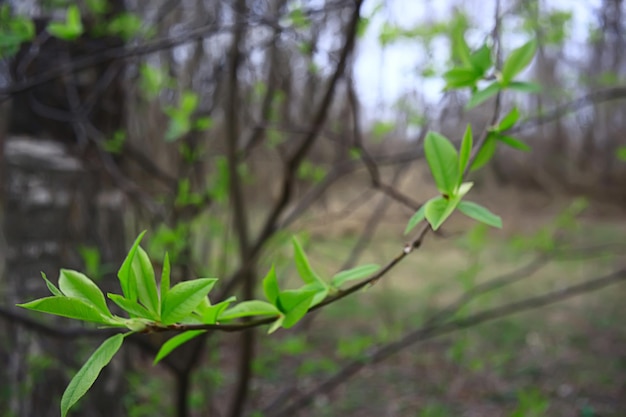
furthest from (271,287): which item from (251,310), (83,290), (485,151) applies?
(485,151)

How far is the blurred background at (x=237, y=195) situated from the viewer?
4.93 feet

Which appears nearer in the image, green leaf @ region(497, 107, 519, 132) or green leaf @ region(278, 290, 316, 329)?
green leaf @ region(278, 290, 316, 329)

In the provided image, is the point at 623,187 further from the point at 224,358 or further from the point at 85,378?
the point at 85,378

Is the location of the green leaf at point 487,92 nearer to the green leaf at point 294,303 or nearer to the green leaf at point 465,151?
the green leaf at point 465,151

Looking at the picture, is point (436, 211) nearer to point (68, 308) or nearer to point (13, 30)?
point (68, 308)

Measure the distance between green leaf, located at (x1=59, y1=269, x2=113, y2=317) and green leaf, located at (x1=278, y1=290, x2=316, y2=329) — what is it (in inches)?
5.5

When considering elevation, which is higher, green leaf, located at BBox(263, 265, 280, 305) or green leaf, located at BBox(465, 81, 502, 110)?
green leaf, located at BBox(465, 81, 502, 110)

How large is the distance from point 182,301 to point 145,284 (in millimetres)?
49

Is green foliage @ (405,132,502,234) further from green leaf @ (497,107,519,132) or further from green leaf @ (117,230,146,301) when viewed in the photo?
green leaf @ (117,230,146,301)

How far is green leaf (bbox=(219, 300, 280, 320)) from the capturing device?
464mm

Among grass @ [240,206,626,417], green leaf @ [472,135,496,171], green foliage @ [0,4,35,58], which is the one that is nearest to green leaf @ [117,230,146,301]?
green leaf @ [472,135,496,171]

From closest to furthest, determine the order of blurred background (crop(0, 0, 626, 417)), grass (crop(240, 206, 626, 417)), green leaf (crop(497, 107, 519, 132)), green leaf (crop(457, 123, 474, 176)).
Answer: green leaf (crop(457, 123, 474, 176))
green leaf (crop(497, 107, 519, 132))
blurred background (crop(0, 0, 626, 417))
grass (crop(240, 206, 626, 417))

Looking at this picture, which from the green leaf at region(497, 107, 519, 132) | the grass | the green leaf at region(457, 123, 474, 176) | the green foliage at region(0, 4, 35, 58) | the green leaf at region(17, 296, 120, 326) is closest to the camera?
the green leaf at region(17, 296, 120, 326)

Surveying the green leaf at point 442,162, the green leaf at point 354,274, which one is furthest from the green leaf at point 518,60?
the green leaf at point 354,274
